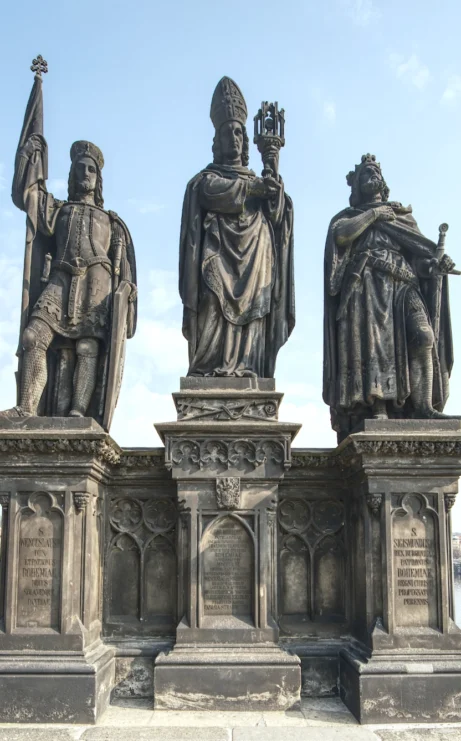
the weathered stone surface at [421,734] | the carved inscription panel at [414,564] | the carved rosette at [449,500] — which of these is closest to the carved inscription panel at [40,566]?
the weathered stone surface at [421,734]

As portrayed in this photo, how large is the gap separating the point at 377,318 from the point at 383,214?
5.27ft

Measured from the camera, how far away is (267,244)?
1115 centimetres

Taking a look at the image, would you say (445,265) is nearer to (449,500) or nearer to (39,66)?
(449,500)

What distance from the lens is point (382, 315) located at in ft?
35.1

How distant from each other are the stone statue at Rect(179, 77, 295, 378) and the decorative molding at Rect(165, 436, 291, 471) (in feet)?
3.39

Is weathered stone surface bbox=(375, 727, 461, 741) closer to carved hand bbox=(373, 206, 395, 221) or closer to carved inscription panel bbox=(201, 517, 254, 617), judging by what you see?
carved inscription panel bbox=(201, 517, 254, 617)

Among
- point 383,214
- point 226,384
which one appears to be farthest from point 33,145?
point 383,214

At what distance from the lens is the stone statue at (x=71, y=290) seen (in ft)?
34.4

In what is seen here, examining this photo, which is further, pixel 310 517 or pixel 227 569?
pixel 310 517

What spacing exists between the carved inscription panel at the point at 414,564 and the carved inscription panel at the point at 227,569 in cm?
185

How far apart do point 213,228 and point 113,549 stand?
4773mm

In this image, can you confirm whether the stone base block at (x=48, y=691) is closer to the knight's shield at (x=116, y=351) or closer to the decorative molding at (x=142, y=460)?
the decorative molding at (x=142, y=460)

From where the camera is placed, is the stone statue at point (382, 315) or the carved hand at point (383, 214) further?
the carved hand at point (383, 214)

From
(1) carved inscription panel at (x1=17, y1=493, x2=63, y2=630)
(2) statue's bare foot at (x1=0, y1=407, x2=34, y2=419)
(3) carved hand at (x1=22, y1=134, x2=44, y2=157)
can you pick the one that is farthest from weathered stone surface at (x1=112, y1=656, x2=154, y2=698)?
(3) carved hand at (x1=22, y1=134, x2=44, y2=157)
